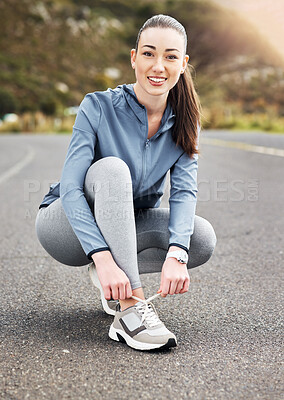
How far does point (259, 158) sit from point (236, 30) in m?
82.7

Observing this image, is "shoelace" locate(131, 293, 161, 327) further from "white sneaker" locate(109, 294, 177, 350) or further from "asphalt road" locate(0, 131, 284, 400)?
"asphalt road" locate(0, 131, 284, 400)

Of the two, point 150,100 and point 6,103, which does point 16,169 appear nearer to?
point 150,100

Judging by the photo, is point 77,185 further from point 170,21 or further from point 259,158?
point 259,158

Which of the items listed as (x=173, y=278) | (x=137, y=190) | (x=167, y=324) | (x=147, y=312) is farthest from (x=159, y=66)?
(x=167, y=324)

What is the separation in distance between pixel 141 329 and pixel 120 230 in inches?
16.3

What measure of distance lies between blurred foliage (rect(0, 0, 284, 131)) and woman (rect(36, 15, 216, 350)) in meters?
48.7

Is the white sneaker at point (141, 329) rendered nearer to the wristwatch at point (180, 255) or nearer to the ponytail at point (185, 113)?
the wristwatch at point (180, 255)

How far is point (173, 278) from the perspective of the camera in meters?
2.33

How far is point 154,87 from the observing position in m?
2.56

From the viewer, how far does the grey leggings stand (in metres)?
2.32

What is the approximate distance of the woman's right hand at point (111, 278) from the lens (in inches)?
88.7

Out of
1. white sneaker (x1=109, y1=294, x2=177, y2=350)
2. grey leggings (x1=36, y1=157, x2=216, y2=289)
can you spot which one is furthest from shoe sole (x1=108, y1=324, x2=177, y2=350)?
grey leggings (x1=36, y1=157, x2=216, y2=289)

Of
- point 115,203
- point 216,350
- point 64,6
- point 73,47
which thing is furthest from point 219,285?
point 64,6

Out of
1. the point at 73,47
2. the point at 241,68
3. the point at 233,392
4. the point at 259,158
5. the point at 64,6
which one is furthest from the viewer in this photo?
the point at 64,6
